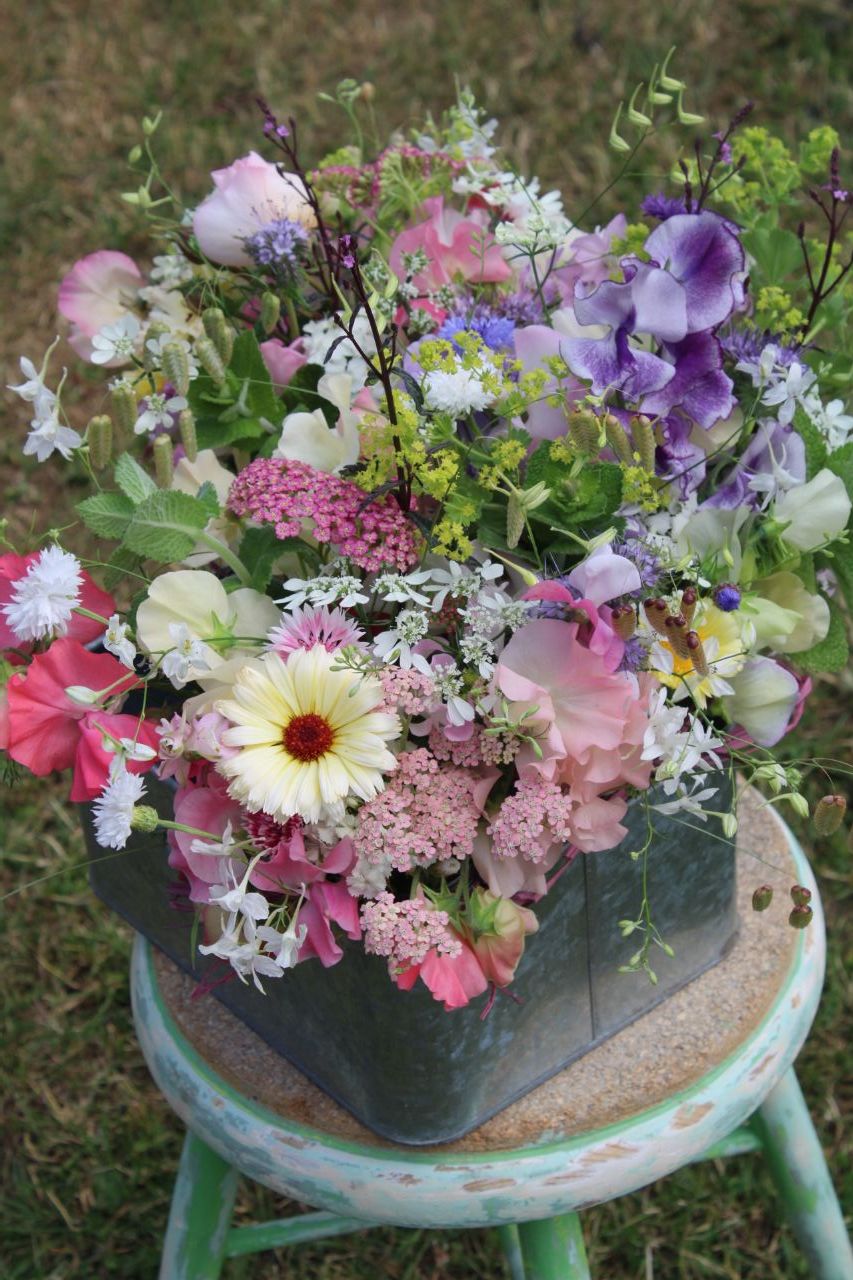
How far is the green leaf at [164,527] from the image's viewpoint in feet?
2.26

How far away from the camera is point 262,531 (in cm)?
72

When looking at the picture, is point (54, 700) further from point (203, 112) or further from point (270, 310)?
point (203, 112)

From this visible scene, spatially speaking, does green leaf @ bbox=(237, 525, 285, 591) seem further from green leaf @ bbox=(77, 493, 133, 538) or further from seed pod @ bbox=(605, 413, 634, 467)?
seed pod @ bbox=(605, 413, 634, 467)

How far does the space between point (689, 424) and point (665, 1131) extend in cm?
38

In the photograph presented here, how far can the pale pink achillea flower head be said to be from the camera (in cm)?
65

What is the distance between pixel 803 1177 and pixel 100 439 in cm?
72

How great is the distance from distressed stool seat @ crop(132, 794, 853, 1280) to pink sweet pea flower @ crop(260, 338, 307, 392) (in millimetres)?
314

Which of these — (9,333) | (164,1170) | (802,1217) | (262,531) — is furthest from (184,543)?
(9,333)

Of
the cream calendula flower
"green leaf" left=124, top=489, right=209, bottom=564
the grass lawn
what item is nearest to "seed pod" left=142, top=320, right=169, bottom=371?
"green leaf" left=124, top=489, right=209, bottom=564

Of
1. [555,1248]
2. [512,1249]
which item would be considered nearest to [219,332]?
[555,1248]

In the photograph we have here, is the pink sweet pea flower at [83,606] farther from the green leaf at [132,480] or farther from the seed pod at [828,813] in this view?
the seed pod at [828,813]

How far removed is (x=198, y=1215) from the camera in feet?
3.38

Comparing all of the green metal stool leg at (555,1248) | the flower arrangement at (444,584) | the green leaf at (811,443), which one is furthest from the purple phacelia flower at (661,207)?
the green metal stool leg at (555,1248)

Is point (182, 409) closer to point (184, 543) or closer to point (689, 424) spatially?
point (184, 543)
